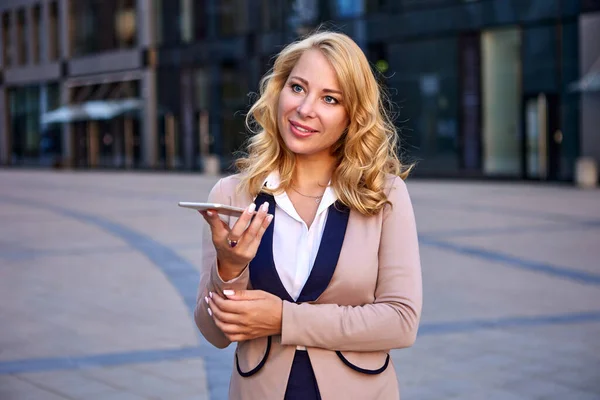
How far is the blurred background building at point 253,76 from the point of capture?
2603 centimetres

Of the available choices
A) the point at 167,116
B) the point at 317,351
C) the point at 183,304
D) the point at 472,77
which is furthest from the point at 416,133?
the point at 317,351

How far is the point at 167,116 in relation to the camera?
42594mm

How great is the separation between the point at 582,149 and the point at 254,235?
960 inches

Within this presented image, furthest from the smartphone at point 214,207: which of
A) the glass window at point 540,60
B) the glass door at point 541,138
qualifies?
the glass window at point 540,60

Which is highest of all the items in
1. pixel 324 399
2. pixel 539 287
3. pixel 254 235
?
pixel 254 235

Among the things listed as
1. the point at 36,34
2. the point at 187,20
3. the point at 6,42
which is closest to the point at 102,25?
the point at 187,20

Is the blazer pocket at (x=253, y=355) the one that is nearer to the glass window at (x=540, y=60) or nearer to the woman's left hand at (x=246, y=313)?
the woman's left hand at (x=246, y=313)

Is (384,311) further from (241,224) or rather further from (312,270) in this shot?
(241,224)

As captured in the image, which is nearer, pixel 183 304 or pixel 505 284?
pixel 183 304

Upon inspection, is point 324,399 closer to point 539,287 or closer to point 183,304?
point 183,304

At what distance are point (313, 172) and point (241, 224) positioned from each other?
0.48 meters

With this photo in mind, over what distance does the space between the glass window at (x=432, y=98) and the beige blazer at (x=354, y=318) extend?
26300 millimetres

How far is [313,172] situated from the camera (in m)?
2.50

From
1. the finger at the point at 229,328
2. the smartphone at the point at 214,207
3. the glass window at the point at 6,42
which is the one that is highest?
the glass window at the point at 6,42
